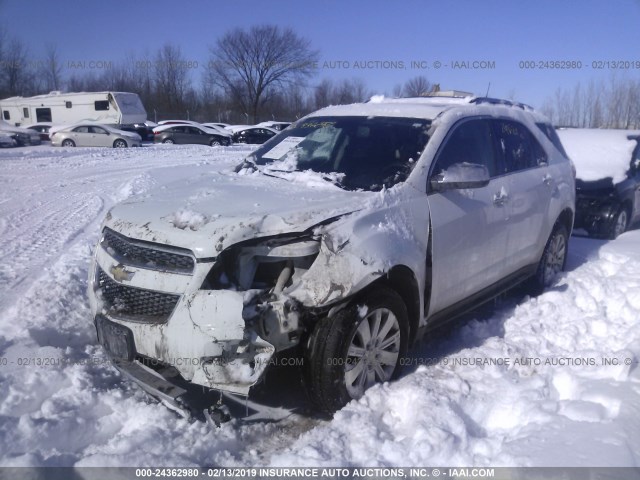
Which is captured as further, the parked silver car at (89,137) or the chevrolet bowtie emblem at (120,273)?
the parked silver car at (89,137)

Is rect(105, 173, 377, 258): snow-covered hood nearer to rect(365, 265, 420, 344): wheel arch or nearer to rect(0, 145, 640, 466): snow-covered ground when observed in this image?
rect(365, 265, 420, 344): wheel arch

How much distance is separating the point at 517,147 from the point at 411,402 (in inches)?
108

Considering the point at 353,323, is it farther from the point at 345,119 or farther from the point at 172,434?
the point at 345,119

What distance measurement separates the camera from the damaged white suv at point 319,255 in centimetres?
269

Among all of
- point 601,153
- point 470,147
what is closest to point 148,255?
point 470,147

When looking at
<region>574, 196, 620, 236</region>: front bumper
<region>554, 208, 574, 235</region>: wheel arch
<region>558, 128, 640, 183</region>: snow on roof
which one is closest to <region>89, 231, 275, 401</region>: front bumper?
<region>554, 208, 574, 235</region>: wheel arch

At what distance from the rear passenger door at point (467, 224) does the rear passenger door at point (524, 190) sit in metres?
0.15

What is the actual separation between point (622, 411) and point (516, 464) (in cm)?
83

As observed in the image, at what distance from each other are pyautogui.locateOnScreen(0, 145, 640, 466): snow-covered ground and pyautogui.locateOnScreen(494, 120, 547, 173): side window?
1.31 m

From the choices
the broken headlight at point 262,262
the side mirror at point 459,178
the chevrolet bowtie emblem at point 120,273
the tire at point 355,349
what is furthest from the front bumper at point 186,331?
the side mirror at point 459,178

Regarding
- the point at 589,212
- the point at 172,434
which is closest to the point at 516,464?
the point at 172,434

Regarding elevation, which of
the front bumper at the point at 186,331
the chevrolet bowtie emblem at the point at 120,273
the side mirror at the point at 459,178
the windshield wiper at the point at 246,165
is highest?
the windshield wiper at the point at 246,165

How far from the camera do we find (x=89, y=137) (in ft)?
85.4

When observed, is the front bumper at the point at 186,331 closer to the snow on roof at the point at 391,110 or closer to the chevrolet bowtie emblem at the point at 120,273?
the chevrolet bowtie emblem at the point at 120,273
